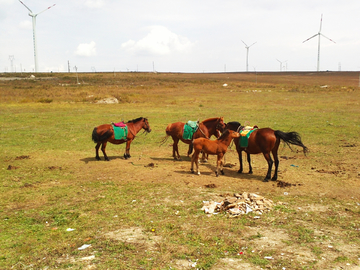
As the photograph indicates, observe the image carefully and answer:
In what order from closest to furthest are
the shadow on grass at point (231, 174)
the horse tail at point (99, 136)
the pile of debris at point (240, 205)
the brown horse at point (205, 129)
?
the pile of debris at point (240, 205), the shadow on grass at point (231, 174), the brown horse at point (205, 129), the horse tail at point (99, 136)

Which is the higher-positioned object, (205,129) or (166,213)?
(205,129)

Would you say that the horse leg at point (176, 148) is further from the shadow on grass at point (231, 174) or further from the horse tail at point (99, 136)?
the horse tail at point (99, 136)

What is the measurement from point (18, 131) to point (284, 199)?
18.4 meters

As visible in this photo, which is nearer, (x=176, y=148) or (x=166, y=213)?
(x=166, y=213)

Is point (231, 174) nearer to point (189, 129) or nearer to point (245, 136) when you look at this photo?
point (245, 136)

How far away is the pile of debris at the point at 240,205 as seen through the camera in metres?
7.71

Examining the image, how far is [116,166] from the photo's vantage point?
41.0 ft

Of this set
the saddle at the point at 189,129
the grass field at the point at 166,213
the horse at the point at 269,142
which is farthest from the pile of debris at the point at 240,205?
the saddle at the point at 189,129

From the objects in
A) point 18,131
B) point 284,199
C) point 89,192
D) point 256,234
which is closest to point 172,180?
point 89,192

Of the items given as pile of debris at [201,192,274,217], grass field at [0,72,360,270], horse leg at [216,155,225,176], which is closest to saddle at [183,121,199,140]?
grass field at [0,72,360,270]

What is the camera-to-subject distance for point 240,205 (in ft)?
25.7

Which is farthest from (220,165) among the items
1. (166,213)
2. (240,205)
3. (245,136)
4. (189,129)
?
(166,213)

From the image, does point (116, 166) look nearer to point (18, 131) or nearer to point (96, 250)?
point (96, 250)

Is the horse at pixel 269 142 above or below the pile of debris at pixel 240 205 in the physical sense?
above
